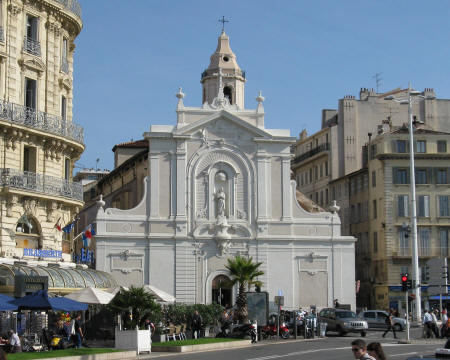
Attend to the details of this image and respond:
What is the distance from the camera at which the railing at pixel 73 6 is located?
141 feet

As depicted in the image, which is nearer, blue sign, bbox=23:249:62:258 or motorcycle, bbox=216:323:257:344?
blue sign, bbox=23:249:62:258

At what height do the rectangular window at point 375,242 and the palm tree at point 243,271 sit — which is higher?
the rectangular window at point 375,242

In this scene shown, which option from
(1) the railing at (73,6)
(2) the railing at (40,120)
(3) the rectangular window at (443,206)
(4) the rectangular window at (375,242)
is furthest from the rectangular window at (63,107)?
(3) the rectangular window at (443,206)

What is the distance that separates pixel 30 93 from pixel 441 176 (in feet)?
143

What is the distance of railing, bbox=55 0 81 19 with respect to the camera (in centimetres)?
4291

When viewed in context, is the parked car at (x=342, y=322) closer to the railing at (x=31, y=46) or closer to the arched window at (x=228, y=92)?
the railing at (x=31, y=46)

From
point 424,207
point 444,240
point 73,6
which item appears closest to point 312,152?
point 424,207

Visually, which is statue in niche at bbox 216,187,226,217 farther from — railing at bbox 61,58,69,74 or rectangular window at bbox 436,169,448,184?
rectangular window at bbox 436,169,448,184

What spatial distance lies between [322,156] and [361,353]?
241ft

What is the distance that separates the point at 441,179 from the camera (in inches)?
2918

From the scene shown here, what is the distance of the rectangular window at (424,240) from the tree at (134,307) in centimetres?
4134

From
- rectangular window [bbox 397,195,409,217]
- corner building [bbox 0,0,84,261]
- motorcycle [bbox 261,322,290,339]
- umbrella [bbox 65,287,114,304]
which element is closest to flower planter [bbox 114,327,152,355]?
umbrella [bbox 65,287,114,304]

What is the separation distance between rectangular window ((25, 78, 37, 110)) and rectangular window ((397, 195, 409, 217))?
133 feet

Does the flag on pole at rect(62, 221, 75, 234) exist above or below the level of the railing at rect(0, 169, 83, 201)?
below
